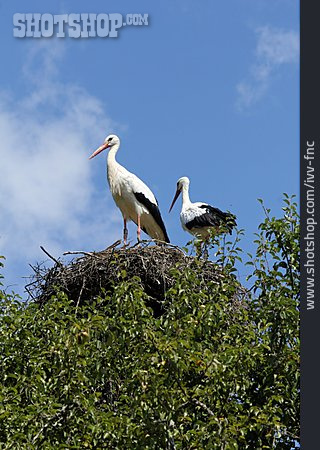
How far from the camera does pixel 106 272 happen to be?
565 inches

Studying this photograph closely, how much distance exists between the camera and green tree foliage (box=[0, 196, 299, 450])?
8430mm

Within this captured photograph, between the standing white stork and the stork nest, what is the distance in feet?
9.08

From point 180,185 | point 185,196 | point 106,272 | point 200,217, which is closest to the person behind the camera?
point 106,272

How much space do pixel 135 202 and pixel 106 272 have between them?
3337mm

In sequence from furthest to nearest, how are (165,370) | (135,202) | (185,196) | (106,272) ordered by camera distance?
1. (185,196)
2. (135,202)
3. (106,272)
4. (165,370)

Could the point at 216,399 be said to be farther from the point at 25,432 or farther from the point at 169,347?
the point at 25,432

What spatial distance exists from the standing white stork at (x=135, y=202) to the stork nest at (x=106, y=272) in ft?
9.08
